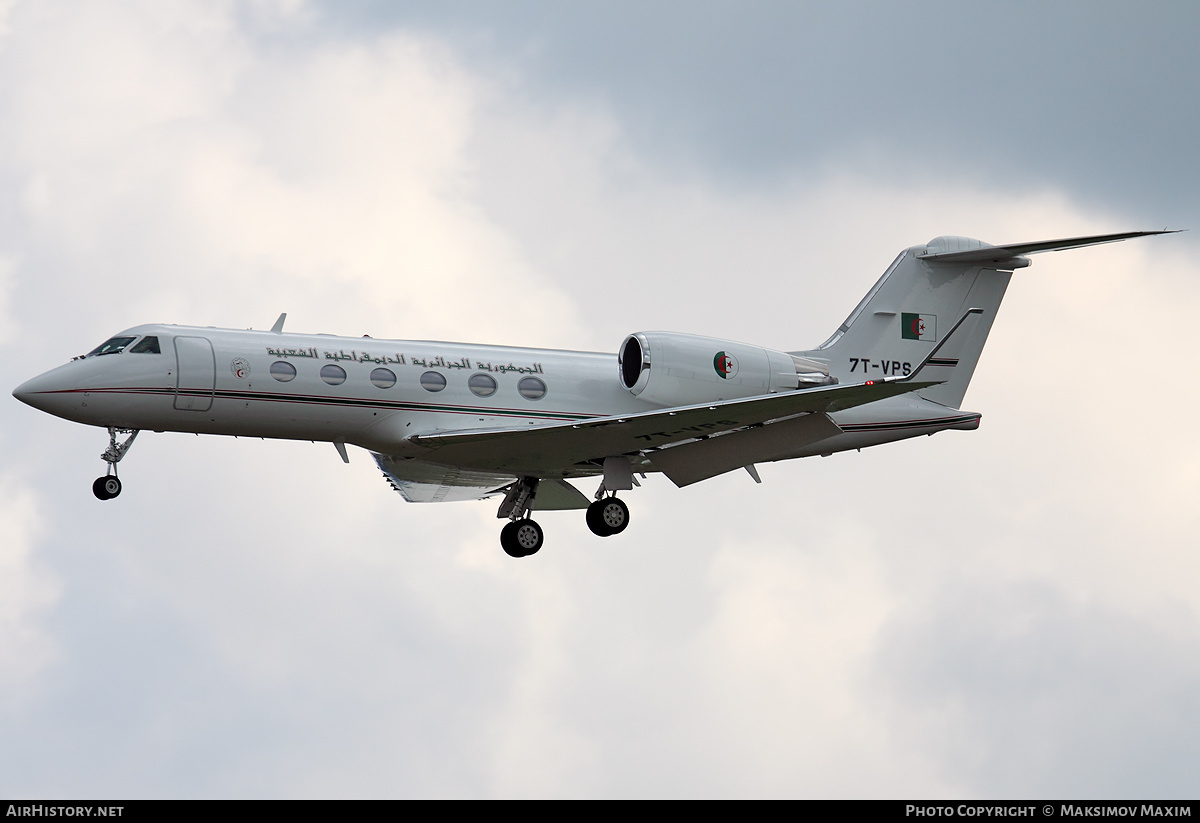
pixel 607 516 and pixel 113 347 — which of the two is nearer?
pixel 113 347

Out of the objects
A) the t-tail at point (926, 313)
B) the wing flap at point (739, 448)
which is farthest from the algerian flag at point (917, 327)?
the wing flap at point (739, 448)

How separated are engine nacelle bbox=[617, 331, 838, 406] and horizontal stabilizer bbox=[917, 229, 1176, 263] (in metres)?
4.68

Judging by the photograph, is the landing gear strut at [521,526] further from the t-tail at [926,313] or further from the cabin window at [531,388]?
the t-tail at [926,313]

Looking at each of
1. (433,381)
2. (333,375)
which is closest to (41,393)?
(333,375)

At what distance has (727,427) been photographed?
82.3 ft

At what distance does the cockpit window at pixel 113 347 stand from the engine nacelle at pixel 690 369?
7939 mm

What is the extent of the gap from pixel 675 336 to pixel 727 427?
214cm

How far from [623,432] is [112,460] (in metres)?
7.84

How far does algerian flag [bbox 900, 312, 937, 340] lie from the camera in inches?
1155

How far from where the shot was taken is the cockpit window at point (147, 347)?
24297 millimetres

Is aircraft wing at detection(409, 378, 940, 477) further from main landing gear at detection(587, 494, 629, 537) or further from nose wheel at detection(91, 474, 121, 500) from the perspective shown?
nose wheel at detection(91, 474, 121, 500)

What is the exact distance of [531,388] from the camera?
26203mm

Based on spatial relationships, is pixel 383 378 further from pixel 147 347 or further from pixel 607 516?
pixel 607 516

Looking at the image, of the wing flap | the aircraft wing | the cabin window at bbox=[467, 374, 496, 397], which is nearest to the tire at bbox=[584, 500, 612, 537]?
the aircraft wing
